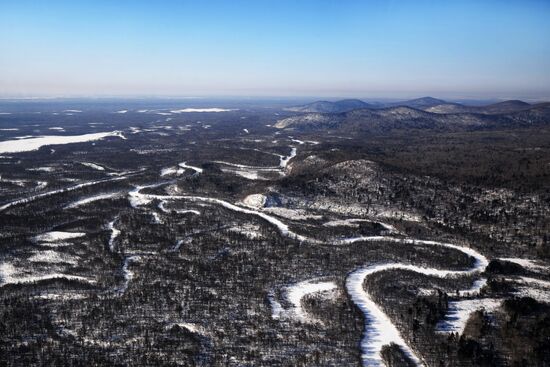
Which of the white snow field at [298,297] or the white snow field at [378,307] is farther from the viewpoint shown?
the white snow field at [298,297]

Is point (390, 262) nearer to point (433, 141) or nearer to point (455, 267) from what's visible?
point (455, 267)

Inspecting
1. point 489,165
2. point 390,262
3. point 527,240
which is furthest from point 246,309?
point 489,165

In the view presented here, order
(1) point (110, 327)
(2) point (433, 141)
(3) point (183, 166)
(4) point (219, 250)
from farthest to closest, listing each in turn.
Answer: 1. (2) point (433, 141)
2. (3) point (183, 166)
3. (4) point (219, 250)
4. (1) point (110, 327)

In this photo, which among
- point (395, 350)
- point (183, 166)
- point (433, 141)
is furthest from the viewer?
point (433, 141)

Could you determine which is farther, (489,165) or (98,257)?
(489,165)

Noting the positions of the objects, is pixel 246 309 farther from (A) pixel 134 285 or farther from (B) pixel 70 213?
(B) pixel 70 213

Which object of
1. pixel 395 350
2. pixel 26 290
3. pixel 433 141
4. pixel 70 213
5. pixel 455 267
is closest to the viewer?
pixel 395 350

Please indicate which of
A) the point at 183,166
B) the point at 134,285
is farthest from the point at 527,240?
the point at 183,166

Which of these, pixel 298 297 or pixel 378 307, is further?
pixel 298 297

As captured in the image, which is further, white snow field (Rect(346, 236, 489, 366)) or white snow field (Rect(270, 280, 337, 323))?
white snow field (Rect(270, 280, 337, 323))
